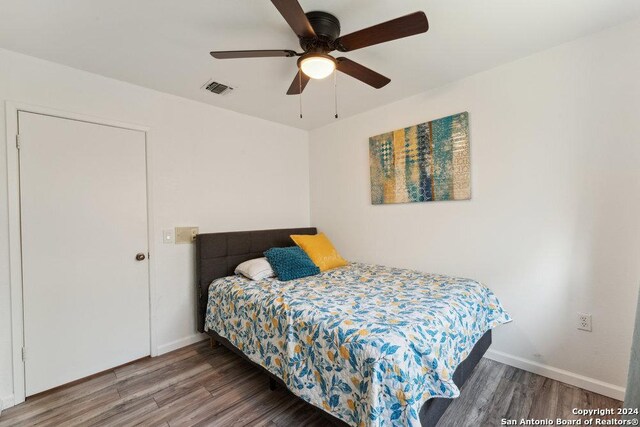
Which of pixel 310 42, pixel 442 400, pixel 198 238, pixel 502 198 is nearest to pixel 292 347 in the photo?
A: pixel 442 400

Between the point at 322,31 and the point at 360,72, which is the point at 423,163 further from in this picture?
the point at 322,31

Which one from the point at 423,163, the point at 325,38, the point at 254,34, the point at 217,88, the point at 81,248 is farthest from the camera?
the point at 423,163

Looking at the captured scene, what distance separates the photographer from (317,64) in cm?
162

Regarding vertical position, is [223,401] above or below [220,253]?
below

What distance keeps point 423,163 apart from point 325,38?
154cm

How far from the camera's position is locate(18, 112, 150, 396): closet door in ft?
6.50

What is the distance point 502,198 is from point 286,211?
2339 mm

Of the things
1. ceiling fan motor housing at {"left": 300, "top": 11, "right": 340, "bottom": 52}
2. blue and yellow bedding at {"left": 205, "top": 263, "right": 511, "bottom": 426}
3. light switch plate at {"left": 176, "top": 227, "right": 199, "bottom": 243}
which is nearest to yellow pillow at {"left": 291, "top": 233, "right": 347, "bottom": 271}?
blue and yellow bedding at {"left": 205, "top": 263, "right": 511, "bottom": 426}

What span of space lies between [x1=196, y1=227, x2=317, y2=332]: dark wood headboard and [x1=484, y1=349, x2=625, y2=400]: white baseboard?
7.89ft

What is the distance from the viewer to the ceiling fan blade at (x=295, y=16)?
1218 mm

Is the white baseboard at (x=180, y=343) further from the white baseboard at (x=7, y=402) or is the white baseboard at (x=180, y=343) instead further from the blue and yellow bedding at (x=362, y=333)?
the white baseboard at (x=7, y=402)

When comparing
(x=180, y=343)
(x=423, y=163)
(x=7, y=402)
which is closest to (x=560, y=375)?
(x=423, y=163)

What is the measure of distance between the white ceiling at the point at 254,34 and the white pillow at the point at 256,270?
163 cm

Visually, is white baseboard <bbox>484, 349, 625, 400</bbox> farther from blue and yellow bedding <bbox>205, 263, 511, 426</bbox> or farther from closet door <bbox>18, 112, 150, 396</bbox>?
closet door <bbox>18, 112, 150, 396</bbox>
